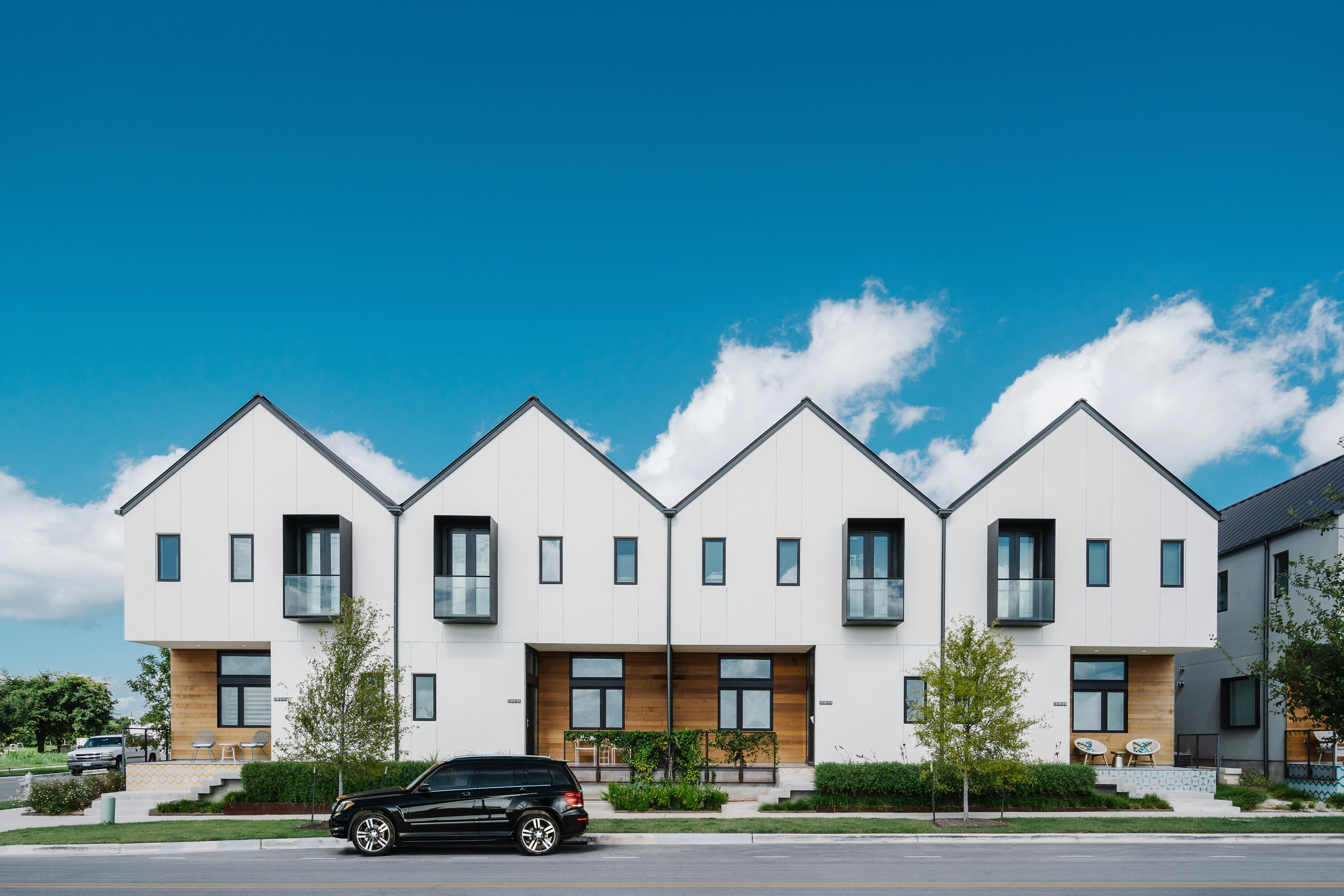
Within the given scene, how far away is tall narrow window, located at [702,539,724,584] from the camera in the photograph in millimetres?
25281

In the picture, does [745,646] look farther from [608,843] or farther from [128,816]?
[128,816]

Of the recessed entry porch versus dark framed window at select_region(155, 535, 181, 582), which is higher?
dark framed window at select_region(155, 535, 181, 582)

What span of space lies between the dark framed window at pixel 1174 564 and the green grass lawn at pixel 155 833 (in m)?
20.9

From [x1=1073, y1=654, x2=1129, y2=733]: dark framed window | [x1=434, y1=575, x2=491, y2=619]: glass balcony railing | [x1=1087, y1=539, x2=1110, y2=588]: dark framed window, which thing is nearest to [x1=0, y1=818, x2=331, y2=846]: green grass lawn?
[x1=434, y1=575, x2=491, y2=619]: glass balcony railing

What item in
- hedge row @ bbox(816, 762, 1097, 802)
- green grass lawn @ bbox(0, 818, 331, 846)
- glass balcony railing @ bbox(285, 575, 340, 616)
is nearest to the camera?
green grass lawn @ bbox(0, 818, 331, 846)

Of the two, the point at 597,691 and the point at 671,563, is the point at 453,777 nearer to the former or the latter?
the point at 671,563

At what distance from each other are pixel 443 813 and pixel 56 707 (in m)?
52.2

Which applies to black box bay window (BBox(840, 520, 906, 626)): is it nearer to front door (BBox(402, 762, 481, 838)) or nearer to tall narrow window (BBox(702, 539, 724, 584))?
tall narrow window (BBox(702, 539, 724, 584))

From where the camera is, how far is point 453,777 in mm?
16516

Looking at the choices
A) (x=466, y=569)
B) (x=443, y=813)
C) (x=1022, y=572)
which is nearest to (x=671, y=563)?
(x=466, y=569)

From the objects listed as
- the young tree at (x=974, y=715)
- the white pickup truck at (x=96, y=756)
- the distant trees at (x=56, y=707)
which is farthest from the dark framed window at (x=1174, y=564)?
the distant trees at (x=56, y=707)

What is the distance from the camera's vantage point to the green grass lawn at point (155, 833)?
1759 centimetres

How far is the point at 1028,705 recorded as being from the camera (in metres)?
24.7

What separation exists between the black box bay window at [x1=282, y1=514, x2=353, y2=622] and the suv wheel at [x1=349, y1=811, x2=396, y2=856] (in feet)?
27.2
